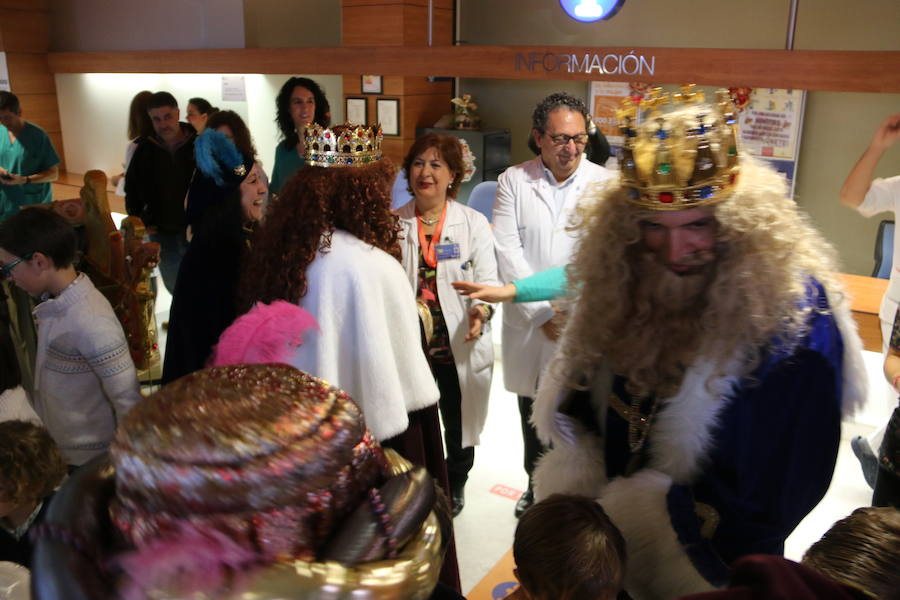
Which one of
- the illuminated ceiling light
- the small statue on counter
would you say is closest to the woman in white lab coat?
the illuminated ceiling light

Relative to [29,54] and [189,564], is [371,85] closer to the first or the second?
[29,54]

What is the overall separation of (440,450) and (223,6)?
5291 mm

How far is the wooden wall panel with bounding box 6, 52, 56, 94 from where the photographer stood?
24.5 ft

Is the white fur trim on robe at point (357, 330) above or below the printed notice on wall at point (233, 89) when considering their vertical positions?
below

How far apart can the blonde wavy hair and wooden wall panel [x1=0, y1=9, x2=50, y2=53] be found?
26.0 feet

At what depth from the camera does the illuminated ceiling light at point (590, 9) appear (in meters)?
4.59

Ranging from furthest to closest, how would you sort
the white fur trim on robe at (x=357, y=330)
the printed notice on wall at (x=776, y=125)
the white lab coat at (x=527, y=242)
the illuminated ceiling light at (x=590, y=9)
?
the printed notice on wall at (x=776, y=125) → the illuminated ceiling light at (x=590, y=9) → the white lab coat at (x=527, y=242) → the white fur trim on robe at (x=357, y=330)

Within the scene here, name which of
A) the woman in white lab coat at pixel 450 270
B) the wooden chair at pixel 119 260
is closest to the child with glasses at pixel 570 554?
the woman in white lab coat at pixel 450 270

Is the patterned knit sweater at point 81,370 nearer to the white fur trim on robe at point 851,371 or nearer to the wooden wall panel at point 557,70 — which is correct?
the white fur trim on robe at point 851,371

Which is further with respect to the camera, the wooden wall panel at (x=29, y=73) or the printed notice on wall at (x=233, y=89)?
the wooden wall panel at (x=29, y=73)

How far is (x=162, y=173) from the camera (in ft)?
14.2

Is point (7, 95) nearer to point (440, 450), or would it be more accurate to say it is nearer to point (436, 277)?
point (436, 277)

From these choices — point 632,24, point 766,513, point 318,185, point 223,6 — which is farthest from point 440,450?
point 223,6

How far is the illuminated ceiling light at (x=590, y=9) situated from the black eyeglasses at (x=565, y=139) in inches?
85.0
